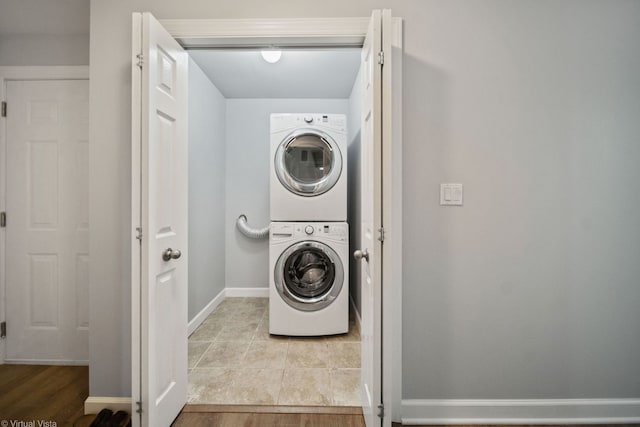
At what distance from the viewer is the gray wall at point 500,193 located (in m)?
1.55

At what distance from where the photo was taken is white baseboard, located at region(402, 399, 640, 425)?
5.11 feet

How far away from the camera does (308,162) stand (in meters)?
2.64

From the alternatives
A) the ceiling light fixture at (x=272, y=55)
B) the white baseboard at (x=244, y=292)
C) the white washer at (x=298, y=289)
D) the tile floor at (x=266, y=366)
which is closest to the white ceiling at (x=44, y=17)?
the ceiling light fixture at (x=272, y=55)

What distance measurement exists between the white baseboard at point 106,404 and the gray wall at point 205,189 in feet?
3.34

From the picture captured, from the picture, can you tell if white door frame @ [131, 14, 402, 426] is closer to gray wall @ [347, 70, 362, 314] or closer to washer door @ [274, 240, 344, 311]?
washer door @ [274, 240, 344, 311]

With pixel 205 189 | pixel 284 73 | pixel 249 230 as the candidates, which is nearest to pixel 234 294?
pixel 249 230

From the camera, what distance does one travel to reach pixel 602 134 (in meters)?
1.58

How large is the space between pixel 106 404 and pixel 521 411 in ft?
7.19

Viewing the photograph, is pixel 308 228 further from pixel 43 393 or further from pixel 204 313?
pixel 43 393

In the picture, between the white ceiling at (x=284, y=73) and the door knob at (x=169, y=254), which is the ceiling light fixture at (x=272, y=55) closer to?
the white ceiling at (x=284, y=73)

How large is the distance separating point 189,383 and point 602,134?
109 inches

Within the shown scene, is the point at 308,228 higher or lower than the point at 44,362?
higher

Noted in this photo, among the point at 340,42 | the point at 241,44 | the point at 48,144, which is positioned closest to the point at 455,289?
the point at 340,42

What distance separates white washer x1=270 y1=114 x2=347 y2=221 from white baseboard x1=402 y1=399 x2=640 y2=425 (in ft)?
4.88
